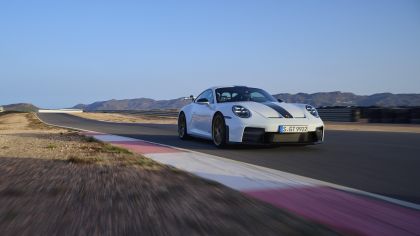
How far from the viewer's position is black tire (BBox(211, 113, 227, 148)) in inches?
342

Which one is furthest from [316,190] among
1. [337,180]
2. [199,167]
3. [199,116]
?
[199,116]

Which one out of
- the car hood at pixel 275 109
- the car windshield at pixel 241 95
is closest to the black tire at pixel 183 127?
the car windshield at pixel 241 95

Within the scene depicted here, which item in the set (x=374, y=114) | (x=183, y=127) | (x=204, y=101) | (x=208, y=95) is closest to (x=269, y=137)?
(x=204, y=101)

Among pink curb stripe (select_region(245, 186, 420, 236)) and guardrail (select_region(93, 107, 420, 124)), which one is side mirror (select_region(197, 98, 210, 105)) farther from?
guardrail (select_region(93, 107, 420, 124))

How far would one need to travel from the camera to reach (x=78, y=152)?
779cm

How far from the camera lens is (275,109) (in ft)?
27.7

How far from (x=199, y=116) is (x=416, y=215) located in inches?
270

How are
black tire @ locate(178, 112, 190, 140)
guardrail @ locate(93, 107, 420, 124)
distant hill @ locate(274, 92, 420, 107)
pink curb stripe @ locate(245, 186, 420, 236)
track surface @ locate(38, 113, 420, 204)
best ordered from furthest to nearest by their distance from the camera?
distant hill @ locate(274, 92, 420, 107) → guardrail @ locate(93, 107, 420, 124) → black tire @ locate(178, 112, 190, 140) → track surface @ locate(38, 113, 420, 204) → pink curb stripe @ locate(245, 186, 420, 236)

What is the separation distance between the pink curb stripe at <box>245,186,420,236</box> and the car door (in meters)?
5.05

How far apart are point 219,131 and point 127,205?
211 inches

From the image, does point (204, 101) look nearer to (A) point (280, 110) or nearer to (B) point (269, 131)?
(A) point (280, 110)

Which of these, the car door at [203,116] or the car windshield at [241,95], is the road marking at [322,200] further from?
the car windshield at [241,95]

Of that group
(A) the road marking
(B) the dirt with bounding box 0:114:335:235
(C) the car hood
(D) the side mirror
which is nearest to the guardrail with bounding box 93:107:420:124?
(D) the side mirror

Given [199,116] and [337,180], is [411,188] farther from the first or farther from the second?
[199,116]
